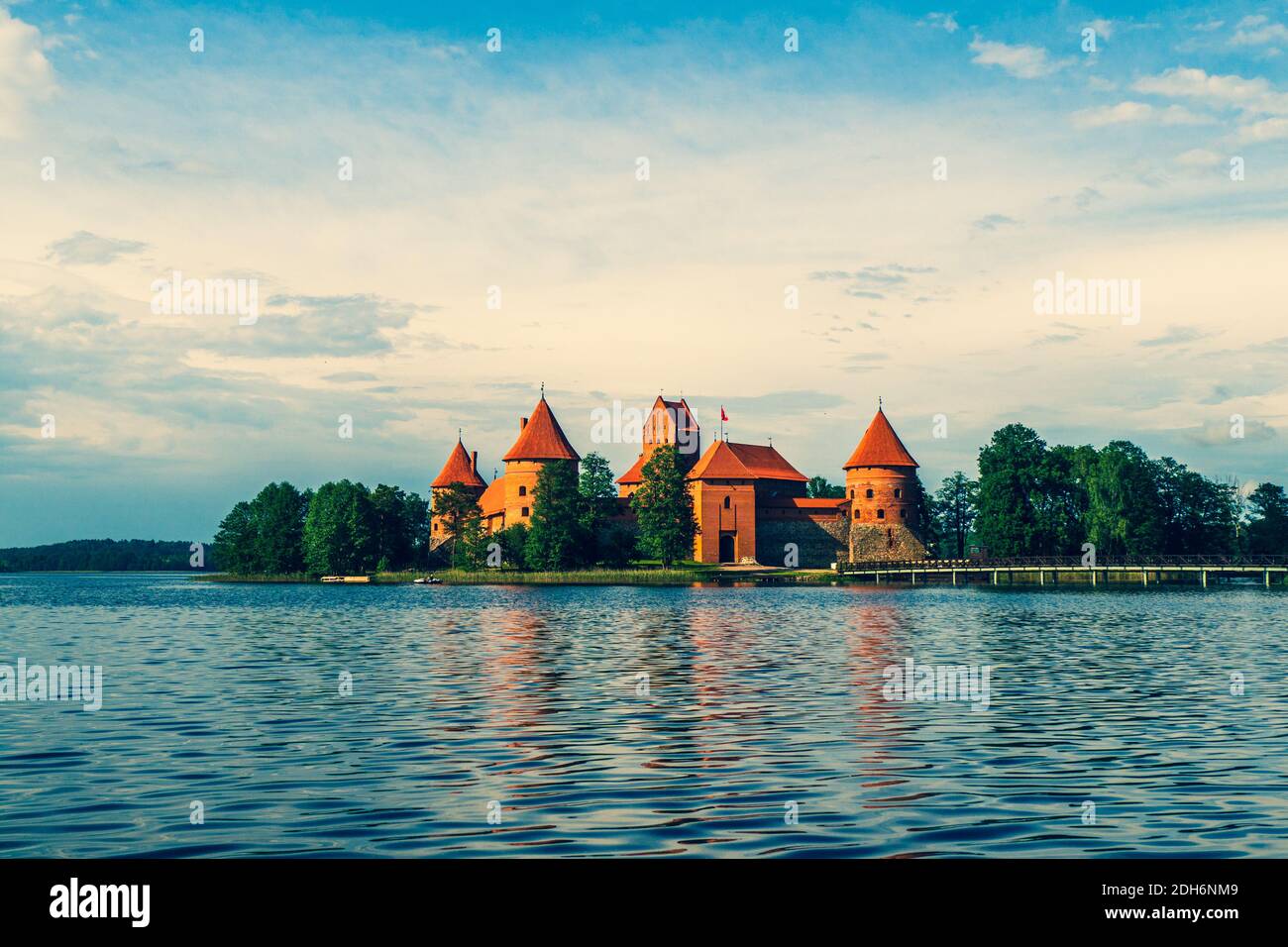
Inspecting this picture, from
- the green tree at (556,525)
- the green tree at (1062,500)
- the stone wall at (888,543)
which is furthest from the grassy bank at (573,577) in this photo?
the green tree at (1062,500)

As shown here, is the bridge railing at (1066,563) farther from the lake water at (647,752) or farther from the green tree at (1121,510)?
the lake water at (647,752)

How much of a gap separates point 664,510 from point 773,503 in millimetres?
14780

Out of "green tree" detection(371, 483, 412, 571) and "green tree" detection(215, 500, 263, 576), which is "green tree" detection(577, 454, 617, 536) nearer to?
"green tree" detection(371, 483, 412, 571)

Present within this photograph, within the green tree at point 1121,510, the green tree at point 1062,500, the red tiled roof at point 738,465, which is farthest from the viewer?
the red tiled roof at point 738,465

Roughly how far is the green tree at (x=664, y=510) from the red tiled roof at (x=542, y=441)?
11.1 metres

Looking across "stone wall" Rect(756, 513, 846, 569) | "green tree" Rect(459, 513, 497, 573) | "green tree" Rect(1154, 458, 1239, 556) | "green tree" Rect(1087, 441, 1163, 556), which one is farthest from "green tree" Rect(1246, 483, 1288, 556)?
"green tree" Rect(459, 513, 497, 573)

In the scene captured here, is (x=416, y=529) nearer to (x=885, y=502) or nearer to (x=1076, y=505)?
(x=885, y=502)

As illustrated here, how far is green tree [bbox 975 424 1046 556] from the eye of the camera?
8244 cm

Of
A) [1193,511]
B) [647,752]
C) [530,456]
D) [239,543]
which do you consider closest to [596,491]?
[530,456]

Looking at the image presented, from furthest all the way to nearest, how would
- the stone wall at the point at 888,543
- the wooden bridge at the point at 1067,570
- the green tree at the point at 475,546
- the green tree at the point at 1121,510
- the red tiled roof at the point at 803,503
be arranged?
the red tiled roof at the point at 803,503, the stone wall at the point at 888,543, the green tree at the point at 475,546, the green tree at the point at 1121,510, the wooden bridge at the point at 1067,570

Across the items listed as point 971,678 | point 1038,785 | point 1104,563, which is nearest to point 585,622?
point 971,678

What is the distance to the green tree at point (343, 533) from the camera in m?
89.2

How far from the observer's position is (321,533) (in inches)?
3538
